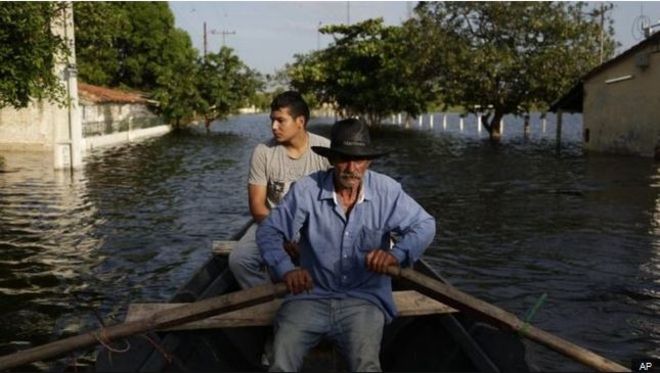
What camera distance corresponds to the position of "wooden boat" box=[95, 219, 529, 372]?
413 centimetres

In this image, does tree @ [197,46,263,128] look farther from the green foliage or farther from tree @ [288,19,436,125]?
tree @ [288,19,436,125]

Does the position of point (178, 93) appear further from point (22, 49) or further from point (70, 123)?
point (22, 49)

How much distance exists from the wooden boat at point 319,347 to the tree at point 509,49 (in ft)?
109

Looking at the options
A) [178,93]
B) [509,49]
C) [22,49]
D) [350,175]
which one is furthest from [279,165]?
[178,93]

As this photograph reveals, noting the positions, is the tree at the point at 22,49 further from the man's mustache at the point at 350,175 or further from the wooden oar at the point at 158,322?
the man's mustache at the point at 350,175

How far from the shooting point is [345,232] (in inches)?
159

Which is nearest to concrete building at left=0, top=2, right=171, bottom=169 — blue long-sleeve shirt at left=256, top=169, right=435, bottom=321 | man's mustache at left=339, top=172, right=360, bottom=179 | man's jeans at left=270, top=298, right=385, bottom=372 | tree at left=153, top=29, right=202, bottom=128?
tree at left=153, top=29, right=202, bottom=128

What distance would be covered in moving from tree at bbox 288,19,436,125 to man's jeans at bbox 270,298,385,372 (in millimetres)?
46440

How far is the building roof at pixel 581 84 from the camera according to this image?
2560 cm

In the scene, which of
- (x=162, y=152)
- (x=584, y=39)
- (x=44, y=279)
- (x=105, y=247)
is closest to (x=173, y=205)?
(x=105, y=247)

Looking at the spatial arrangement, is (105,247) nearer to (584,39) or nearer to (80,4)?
(80,4)

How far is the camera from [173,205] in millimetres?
16594

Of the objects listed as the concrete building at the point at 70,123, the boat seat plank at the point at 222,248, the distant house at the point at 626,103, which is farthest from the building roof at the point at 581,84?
the boat seat plank at the point at 222,248

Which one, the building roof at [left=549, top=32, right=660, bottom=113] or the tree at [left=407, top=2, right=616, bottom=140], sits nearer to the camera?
the building roof at [left=549, top=32, right=660, bottom=113]
